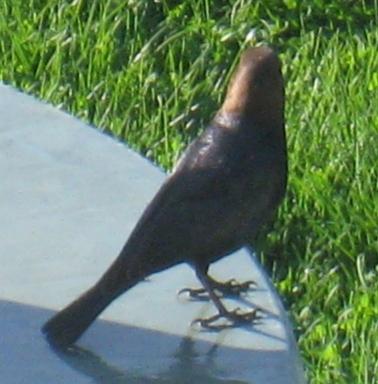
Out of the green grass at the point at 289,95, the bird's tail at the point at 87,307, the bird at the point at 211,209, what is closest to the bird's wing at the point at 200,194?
the bird at the point at 211,209

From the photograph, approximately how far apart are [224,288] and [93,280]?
0.19 m

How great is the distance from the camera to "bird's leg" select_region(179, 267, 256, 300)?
2416 mm

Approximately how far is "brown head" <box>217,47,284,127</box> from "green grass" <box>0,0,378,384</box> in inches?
35.5

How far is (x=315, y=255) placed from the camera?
3928mm

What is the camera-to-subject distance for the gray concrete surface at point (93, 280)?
219cm

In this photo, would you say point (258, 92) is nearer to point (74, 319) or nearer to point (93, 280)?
point (93, 280)

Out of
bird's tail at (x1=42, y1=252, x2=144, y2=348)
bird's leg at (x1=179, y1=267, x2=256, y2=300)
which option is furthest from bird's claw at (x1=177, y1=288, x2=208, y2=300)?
bird's tail at (x1=42, y1=252, x2=144, y2=348)

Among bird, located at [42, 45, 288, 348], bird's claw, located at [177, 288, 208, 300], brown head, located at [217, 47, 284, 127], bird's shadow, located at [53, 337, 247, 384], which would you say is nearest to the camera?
bird's shadow, located at [53, 337, 247, 384]

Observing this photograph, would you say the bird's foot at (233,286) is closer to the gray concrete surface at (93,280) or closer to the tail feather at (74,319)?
the gray concrete surface at (93,280)

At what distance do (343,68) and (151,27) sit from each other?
0.74 metres

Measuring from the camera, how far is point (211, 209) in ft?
8.18

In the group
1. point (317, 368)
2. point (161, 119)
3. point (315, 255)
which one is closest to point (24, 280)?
point (317, 368)

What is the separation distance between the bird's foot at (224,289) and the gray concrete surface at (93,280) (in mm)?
15

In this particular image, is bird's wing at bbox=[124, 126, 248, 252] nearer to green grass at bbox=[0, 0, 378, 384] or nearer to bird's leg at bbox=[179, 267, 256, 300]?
bird's leg at bbox=[179, 267, 256, 300]
